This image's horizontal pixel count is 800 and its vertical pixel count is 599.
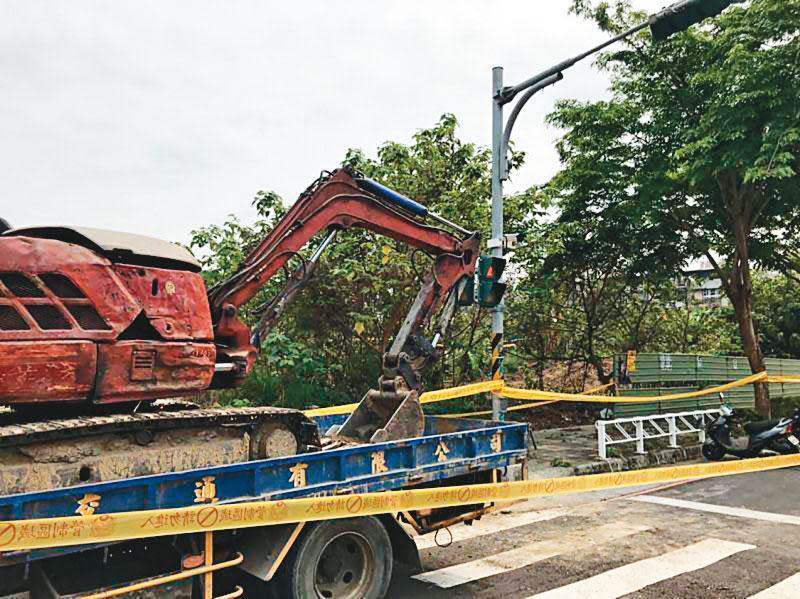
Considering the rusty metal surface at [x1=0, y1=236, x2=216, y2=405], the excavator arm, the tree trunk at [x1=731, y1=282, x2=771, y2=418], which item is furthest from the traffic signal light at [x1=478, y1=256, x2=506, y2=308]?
the tree trunk at [x1=731, y1=282, x2=771, y2=418]

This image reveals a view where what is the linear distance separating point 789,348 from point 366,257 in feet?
53.9

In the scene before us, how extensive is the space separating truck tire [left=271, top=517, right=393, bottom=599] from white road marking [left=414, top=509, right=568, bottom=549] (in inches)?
72.4

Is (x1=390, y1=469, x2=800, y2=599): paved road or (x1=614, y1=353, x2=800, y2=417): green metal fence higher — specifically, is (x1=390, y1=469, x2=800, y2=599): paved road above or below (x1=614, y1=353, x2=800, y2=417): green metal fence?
below

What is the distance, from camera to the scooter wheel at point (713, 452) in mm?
12258

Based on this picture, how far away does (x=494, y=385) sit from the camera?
30.9ft

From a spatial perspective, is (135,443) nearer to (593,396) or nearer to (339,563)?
(339,563)

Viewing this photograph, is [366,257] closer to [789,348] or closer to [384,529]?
[384,529]

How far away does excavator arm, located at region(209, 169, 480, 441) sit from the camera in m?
6.06

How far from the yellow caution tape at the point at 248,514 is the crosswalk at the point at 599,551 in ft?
2.77

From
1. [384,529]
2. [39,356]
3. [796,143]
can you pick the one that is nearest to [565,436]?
[796,143]

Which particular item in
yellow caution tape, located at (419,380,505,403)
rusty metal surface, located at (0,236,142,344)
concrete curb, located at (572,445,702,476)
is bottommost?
concrete curb, located at (572,445,702,476)

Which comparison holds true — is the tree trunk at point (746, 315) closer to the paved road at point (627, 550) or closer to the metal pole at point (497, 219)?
the paved road at point (627, 550)

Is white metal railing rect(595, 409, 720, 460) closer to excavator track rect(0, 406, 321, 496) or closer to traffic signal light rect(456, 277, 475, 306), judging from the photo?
traffic signal light rect(456, 277, 475, 306)

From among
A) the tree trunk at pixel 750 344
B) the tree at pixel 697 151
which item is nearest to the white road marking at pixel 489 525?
the tree at pixel 697 151
